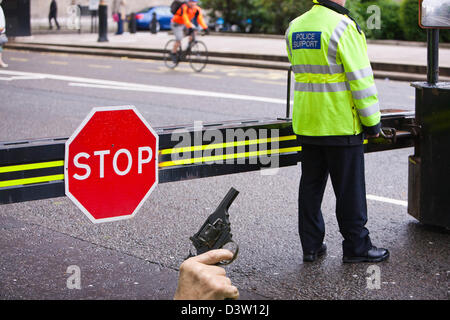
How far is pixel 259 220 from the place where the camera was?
6328 millimetres

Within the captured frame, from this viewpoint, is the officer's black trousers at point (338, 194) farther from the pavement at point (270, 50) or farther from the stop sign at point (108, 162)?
the pavement at point (270, 50)

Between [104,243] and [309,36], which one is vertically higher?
[309,36]

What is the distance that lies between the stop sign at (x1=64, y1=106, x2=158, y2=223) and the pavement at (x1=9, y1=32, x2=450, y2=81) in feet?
41.6

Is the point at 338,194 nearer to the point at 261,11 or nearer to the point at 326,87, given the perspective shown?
the point at 326,87

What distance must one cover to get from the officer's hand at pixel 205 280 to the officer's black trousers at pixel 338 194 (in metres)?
1.21

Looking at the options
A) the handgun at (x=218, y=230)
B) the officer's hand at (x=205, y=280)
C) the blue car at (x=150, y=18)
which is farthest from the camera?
the blue car at (x=150, y=18)

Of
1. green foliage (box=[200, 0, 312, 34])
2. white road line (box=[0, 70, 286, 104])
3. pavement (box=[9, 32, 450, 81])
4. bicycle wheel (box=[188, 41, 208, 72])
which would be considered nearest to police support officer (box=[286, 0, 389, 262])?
white road line (box=[0, 70, 286, 104])

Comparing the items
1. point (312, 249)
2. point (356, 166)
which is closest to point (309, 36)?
point (356, 166)

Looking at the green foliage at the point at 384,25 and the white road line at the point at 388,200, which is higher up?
the green foliage at the point at 384,25

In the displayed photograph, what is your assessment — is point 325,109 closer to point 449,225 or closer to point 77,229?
point 449,225

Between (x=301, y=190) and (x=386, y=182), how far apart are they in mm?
2627

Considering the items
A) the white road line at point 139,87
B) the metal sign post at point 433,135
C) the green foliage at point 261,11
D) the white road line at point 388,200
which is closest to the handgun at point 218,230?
the metal sign post at point 433,135

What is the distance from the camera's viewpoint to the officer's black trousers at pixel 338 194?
5.04 m
